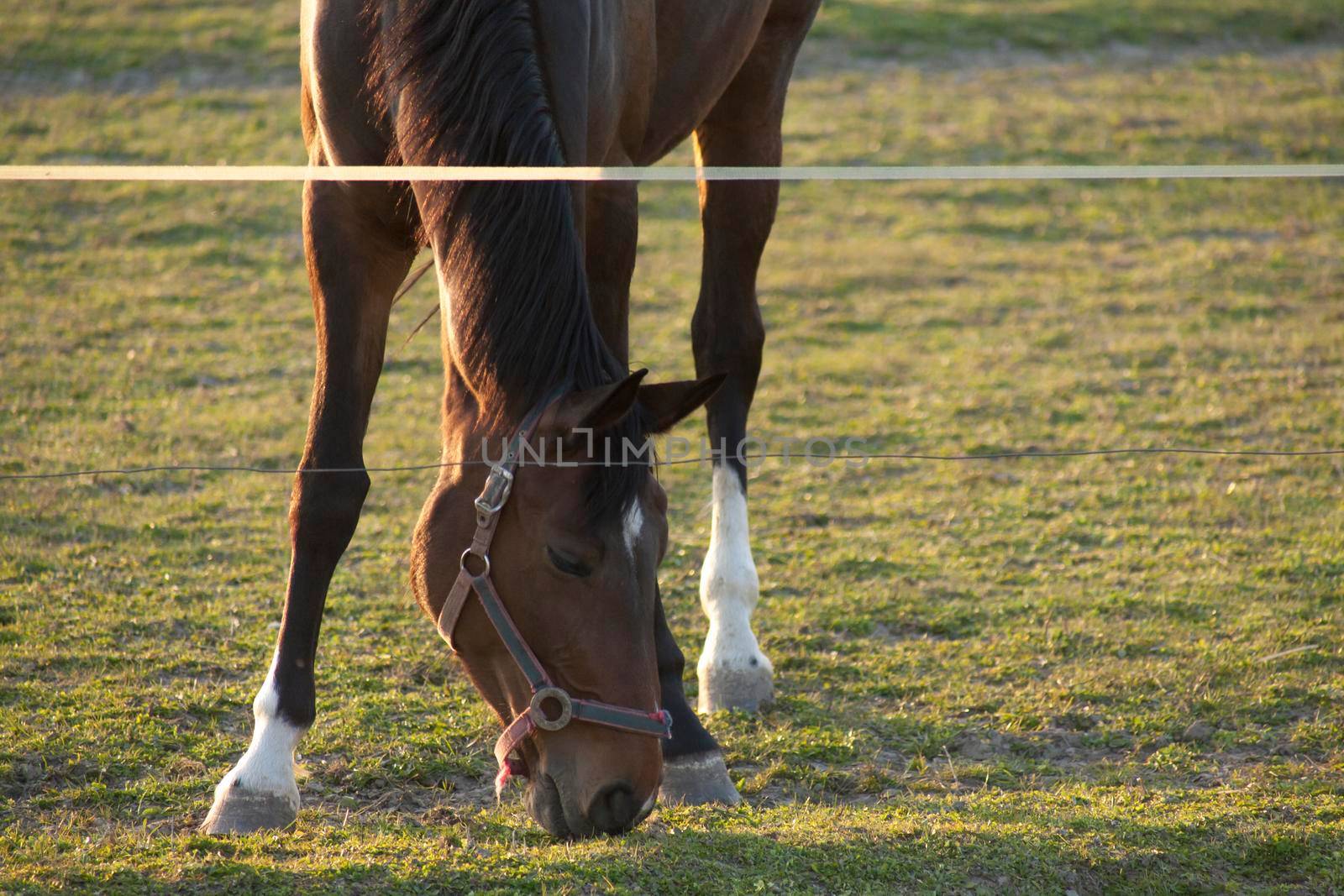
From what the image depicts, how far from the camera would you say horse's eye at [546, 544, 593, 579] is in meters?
2.31

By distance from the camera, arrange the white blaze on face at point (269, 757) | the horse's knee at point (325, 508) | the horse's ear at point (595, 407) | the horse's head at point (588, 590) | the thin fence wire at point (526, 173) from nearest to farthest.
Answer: the horse's ear at point (595, 407), the horse's head at point (588, 590), the thin fence wire at point (526, 173), the white blaze on face at point (269, 757), the horse's knee at point (325, 508)

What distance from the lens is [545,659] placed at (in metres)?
2.35

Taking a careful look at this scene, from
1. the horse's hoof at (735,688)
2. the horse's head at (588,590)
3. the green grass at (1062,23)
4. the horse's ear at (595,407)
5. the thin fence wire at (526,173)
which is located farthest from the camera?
the green grass at (1062,23)

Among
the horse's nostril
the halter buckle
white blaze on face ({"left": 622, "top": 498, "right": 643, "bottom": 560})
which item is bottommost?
the horse's nostril

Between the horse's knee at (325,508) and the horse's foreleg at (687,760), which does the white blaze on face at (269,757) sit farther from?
the horse's foreleg at (687,760)

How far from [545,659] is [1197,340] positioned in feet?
17.7

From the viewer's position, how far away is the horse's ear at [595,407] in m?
2.18

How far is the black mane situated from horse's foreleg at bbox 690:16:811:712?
1370mm

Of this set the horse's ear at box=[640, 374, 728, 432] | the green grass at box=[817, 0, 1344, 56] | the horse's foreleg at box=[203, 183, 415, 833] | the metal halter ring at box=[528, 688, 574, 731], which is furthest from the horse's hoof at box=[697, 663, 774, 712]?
the green grass at box=[817, 0, 1344, 56]

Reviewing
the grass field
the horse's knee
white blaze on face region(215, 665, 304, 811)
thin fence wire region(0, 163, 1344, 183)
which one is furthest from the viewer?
the horse's knee

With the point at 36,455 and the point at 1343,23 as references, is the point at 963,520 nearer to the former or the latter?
the point at 36,455

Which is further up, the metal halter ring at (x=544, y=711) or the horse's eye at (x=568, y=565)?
the horse's eye at (x=568, y=565)

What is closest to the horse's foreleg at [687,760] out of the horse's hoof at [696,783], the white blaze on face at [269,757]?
the horse's hoof at [696,783]

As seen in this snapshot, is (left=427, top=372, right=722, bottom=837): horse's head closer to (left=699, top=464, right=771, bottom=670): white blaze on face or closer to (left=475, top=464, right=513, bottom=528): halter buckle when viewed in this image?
(left=475, top=464, right=513, bottom=528): halter buckle
